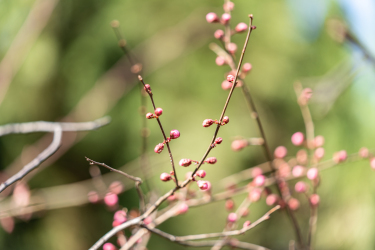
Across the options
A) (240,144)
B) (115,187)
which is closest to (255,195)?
(240,144)

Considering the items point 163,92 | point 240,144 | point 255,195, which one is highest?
point 163,92

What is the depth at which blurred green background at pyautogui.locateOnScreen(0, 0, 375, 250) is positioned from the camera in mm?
1811

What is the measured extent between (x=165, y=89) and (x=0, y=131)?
1.44m

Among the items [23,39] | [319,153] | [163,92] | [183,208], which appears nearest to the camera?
[183,208]

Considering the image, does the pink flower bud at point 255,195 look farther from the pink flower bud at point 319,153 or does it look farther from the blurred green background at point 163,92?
the blurred green background at point 163,92

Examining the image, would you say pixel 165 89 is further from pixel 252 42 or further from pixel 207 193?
pixel 207 193

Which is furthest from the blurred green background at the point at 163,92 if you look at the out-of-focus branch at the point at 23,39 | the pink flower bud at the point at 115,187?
the pink flower bud at the point at 115,187

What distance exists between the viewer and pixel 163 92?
1.95m

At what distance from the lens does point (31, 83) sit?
1.86 metres

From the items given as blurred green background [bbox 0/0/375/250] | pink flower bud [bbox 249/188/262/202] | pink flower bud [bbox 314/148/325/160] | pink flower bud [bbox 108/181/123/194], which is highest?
blurred green background [bbox 0/0/375/250]

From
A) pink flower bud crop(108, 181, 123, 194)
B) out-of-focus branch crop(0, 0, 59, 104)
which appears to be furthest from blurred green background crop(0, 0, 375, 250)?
pink flower bud crop(108, 181, 123, 194)

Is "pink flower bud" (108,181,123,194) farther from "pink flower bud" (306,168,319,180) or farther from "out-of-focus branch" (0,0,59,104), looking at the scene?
"out-of-focus branch" (0,0,59,104)

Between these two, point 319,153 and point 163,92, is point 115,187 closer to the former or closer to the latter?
point 319,153

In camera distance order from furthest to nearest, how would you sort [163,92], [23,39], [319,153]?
[163,92] < [23,39] < [319,153]
